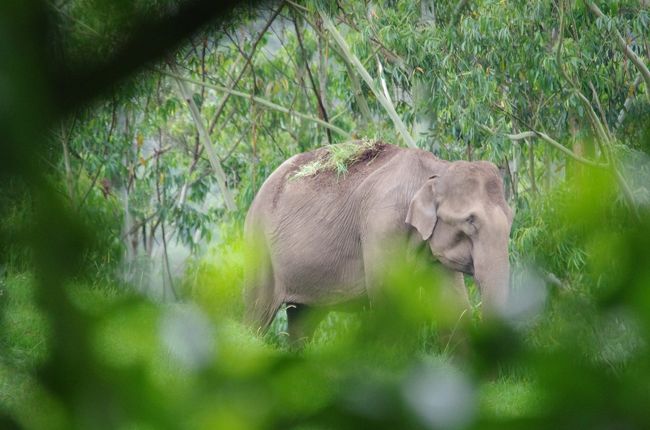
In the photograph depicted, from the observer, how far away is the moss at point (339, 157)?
489 centimetres

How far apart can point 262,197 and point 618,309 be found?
480 cm

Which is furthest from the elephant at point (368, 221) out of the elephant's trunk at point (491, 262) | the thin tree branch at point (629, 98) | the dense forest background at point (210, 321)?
the dense forest background at point (210, 321)

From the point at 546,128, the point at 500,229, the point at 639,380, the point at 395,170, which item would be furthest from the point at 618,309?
the point at 546,128

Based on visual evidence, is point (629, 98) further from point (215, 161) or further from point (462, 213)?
point (215, 161)

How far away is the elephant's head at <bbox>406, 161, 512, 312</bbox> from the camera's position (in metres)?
4.51

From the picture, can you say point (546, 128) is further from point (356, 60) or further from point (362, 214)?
point (362, 214)

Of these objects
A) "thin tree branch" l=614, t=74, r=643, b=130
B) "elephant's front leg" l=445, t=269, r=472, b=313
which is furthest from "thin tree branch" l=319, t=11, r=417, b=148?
"elephant's front leg" l=445, t=269, r=472, b=313

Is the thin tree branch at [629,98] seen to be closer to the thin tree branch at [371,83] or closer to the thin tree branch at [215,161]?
the thin tree branch at [371,83]

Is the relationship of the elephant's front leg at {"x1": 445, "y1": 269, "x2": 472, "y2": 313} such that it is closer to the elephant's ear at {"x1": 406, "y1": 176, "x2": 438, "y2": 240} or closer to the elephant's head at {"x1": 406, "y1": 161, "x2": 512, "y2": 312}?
the elephant's head at {"x1": 406, "y1": 161, "x2": 512, "y2": 312}

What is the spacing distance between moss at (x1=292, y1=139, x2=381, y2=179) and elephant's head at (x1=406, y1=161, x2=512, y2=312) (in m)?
0.41

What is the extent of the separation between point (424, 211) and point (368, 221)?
309 millimetres

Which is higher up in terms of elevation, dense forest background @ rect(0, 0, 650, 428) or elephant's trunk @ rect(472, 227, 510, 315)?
dense forest background @ rect(0, 0, 650, 428)

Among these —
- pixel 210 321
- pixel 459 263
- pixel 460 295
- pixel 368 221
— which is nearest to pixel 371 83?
pixel 368 221

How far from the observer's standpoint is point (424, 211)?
4613 mm
